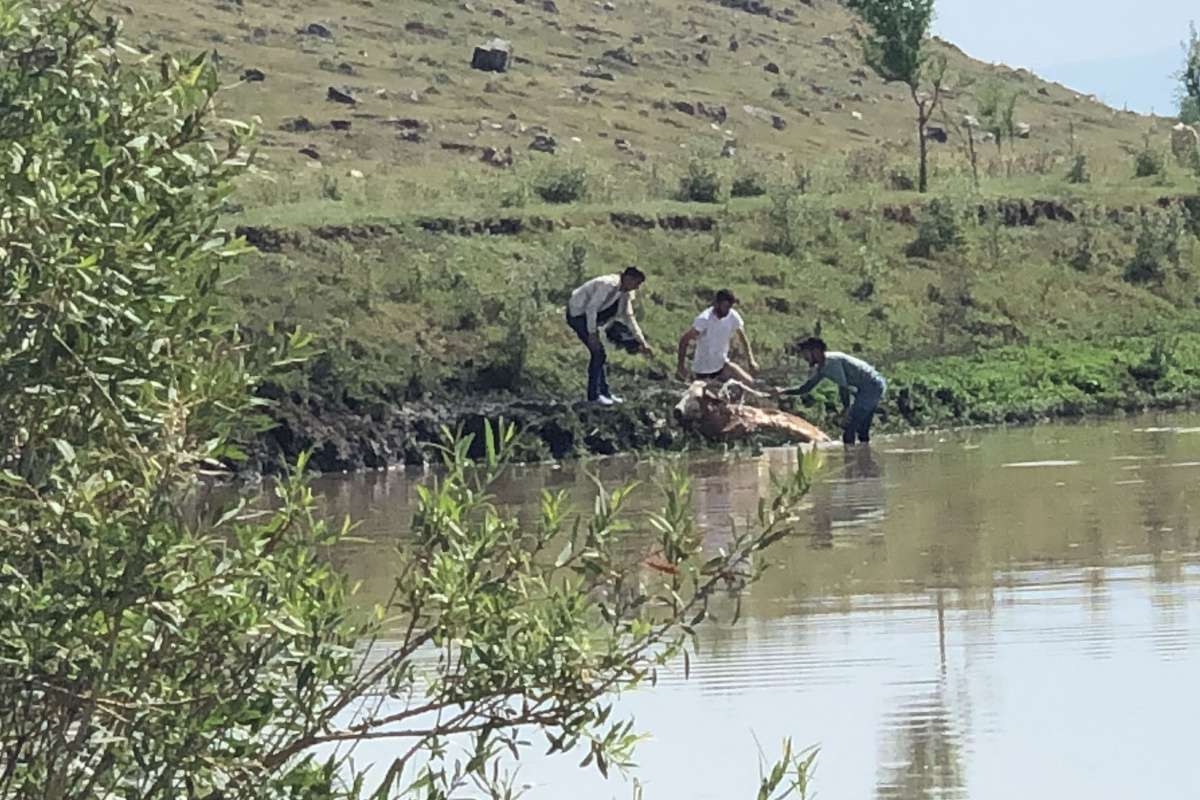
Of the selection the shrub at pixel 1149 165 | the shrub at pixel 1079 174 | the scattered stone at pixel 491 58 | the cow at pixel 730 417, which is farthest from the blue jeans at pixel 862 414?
the scattered stone at pixel 491 58

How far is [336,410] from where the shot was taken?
91.2 ft

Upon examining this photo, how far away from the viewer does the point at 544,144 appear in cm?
5197

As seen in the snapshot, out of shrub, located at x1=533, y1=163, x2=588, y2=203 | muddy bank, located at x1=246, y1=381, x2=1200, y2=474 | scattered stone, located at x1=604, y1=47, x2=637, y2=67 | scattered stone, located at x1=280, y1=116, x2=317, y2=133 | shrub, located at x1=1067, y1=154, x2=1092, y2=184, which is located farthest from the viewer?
scattered stone, located at x1=604, y1=47, x2=637, y2=67

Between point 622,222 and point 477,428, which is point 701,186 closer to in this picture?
point 622,222

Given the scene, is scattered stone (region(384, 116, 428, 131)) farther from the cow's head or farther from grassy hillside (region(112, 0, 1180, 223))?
the cow's head

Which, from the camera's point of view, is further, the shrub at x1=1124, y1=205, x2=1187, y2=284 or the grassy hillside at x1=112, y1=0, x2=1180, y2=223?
the grassy hillside at x1=112, y1=0, x2=1180, y2=223

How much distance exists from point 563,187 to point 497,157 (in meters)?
10.7

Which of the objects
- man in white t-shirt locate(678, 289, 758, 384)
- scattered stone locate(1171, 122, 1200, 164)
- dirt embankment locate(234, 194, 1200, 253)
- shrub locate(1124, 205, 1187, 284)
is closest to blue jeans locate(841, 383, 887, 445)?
man in white t-shirt locate(678, 289, 758, 384)

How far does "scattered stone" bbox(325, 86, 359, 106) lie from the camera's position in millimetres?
54656

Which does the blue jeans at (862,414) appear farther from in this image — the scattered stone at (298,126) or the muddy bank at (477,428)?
the scattered stone at (298,126)

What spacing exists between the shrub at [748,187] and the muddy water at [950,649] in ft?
61.6

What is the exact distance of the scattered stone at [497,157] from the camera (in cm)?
4900

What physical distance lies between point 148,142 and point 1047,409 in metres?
25.5

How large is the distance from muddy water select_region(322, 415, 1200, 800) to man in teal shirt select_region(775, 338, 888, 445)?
9.27ft
